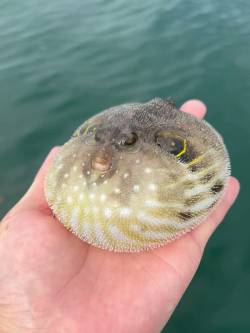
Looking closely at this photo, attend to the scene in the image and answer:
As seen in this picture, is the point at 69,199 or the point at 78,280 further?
the point at 78,280

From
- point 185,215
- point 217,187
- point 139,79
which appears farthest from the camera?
point 139,79

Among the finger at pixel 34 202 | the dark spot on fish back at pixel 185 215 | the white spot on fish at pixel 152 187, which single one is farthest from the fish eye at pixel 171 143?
the finger at pixel 34 202

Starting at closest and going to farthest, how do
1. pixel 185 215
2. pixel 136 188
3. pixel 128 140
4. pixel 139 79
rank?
1. pixel 136 188
2. pixel 128 140
3. pixel 185 215
4. pixel 139 79

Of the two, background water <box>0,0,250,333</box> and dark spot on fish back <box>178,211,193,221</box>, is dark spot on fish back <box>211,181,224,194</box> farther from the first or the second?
background water <box>0,0,250,333</box>

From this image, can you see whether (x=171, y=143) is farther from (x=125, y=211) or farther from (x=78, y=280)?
(x=78, y=280)

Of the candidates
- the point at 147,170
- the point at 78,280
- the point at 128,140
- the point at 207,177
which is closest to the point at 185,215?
Answer: the point at 207,177

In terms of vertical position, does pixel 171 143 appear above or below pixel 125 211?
above

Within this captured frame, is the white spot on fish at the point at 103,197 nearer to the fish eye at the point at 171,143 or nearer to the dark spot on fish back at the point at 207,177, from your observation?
the fish eye at the point at 171,143
